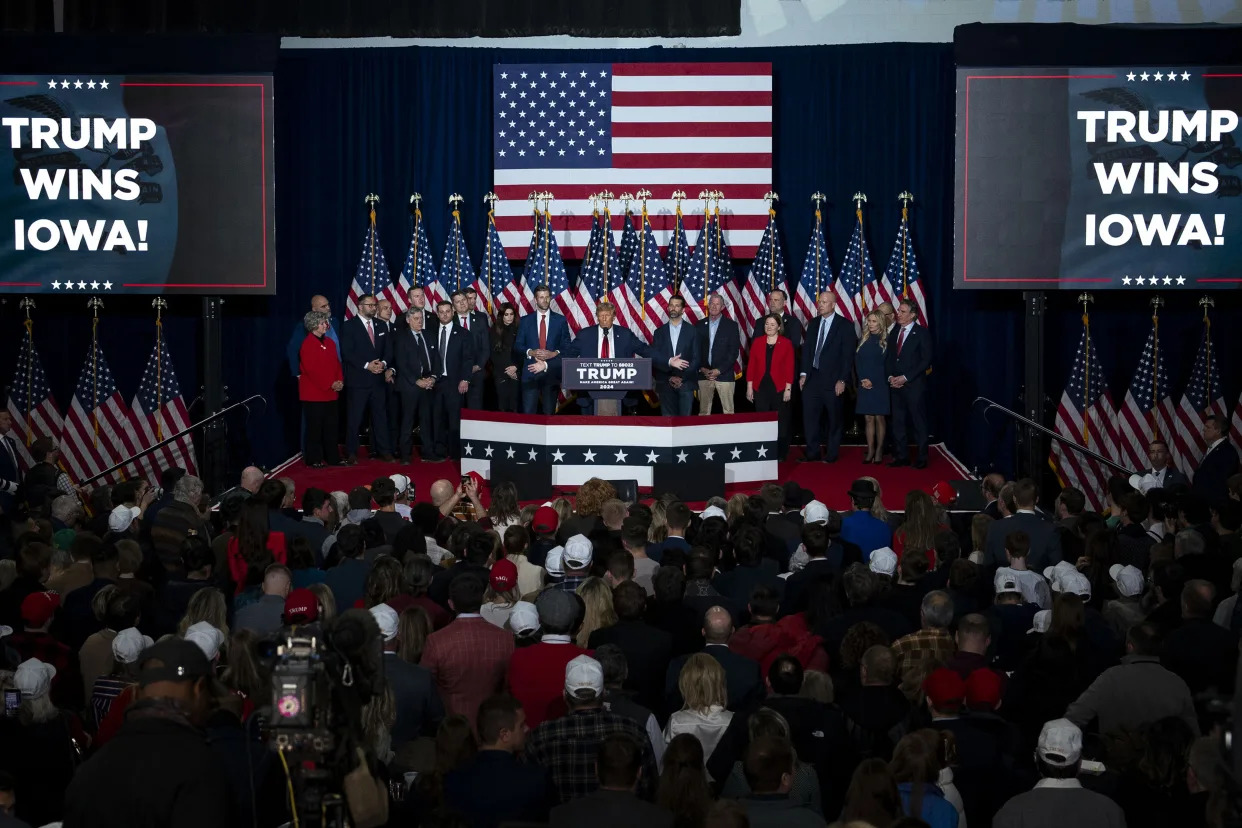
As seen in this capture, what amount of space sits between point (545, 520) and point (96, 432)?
339 inches

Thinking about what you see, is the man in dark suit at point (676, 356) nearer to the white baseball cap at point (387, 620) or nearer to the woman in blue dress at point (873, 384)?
the woman in blue dress at point (873, 384)

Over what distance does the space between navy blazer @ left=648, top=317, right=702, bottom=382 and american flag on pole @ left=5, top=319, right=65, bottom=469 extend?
6.36 m

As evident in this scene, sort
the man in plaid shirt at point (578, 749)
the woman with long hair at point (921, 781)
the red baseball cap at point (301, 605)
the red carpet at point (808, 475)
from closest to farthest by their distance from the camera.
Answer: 1. the woman with long hair at point (921, 781)
2. the man in plaid shirt at point (578, 749)
3. the red baseball cap at point (301, 605)
4. the red carpet at point (808, 475)

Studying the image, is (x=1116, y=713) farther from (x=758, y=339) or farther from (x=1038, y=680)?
(x=758, y=339)

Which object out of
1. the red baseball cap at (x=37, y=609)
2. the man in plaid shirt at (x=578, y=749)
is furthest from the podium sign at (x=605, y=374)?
the man in plaid shirt at (x=578, y=749)

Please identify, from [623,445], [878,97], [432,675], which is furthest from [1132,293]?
[432,675]

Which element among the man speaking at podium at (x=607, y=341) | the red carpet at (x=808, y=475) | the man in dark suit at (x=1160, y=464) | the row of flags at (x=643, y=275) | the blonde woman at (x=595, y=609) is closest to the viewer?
the blonde woman at (x=595, y=609)

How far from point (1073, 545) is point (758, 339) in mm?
6717

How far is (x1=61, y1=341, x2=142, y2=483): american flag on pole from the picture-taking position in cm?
1719

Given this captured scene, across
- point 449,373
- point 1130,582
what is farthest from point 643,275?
point 1130,582

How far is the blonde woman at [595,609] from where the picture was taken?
312 inches

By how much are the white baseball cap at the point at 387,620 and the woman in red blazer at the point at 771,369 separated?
9344 mm

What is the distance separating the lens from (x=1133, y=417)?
56.0 ft

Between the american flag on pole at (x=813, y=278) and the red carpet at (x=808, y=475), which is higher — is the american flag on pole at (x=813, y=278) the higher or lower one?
the higher one
